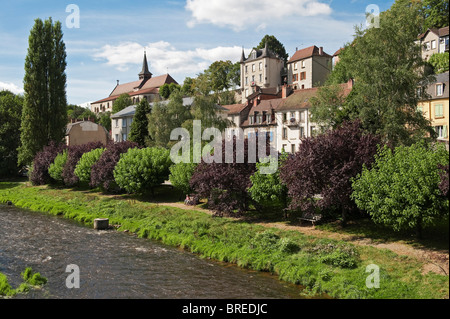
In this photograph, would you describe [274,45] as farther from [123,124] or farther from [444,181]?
[444,181]

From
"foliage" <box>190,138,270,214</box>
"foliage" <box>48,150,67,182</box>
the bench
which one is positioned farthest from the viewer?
"foliage" <box>48,150,67,182</box>

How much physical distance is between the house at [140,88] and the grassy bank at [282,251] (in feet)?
290

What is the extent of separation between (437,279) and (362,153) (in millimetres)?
8752

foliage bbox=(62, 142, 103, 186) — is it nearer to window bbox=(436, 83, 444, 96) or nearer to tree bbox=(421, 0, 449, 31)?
window bbox=(436, 83, 444, 96)

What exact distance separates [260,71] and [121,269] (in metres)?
74.3

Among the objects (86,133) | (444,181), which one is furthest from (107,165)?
(86,133)

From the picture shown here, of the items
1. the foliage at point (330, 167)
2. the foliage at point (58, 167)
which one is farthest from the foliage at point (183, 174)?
the foliage at point (58, 167)

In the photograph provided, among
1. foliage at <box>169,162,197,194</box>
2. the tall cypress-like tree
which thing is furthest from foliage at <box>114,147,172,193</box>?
the tall cypress-like tree

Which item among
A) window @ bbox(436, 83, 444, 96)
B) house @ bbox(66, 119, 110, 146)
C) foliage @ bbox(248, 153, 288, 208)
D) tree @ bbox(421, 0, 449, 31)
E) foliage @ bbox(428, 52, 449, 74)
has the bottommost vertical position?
foliage @ bbox(248, 153, 288, 208)

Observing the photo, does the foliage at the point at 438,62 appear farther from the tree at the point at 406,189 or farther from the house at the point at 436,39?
the tree at the point at 406,189

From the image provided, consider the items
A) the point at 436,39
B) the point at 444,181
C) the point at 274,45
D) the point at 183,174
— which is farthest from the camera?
the point at 274,45

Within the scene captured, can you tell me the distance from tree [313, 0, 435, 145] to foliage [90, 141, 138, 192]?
23.0 meters

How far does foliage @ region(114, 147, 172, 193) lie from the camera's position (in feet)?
122

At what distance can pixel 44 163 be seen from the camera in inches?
2007
